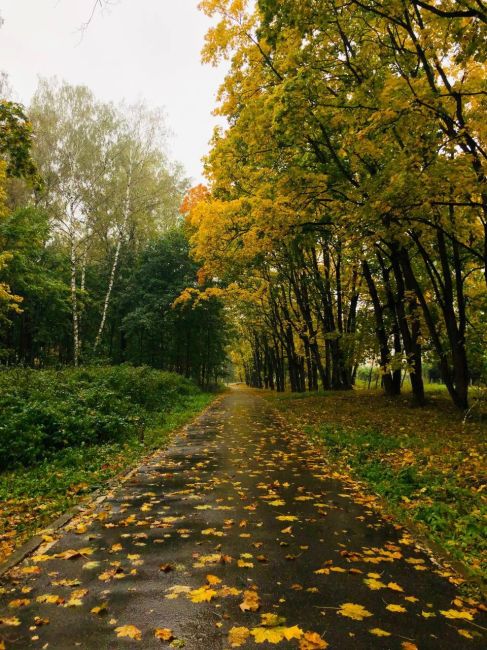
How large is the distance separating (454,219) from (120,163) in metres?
22.3

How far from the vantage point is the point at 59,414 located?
9492mm

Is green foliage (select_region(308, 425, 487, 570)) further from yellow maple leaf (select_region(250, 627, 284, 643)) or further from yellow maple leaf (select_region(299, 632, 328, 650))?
yellow maple leaf (select_region(250, 627, 284, 643))

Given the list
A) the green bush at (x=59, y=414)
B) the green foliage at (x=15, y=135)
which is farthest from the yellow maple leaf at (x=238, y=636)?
the green foliage at (x=15, y=135)

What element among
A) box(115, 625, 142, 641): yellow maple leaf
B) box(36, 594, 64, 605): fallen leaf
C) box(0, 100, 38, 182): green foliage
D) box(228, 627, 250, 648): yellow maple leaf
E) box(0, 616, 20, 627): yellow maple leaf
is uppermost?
box(0, 100, 38, 182): green foliage

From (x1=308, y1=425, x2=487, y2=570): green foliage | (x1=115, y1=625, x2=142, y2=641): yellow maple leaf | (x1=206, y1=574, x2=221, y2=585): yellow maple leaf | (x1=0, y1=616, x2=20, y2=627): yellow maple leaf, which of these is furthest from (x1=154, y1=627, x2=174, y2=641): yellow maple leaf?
(x1=308, y1=425, x2=487, y2=570): green foliage

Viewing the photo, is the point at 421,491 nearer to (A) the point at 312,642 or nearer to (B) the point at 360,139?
(A) the point at 312,642

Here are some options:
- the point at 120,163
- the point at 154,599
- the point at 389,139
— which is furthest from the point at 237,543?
the point at 120,163

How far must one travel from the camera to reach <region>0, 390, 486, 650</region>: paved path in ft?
9.98

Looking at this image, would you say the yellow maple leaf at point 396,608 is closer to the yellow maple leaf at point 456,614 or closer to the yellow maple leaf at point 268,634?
the yellow maple leaf at point 456,614

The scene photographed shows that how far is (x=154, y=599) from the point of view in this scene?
3.50m

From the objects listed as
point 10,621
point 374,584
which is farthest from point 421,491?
point 10,621

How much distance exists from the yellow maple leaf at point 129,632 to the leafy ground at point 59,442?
2021 millimetres

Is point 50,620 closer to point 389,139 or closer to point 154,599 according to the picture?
point 154,599

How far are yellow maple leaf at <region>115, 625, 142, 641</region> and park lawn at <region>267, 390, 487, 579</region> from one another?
118 inches
